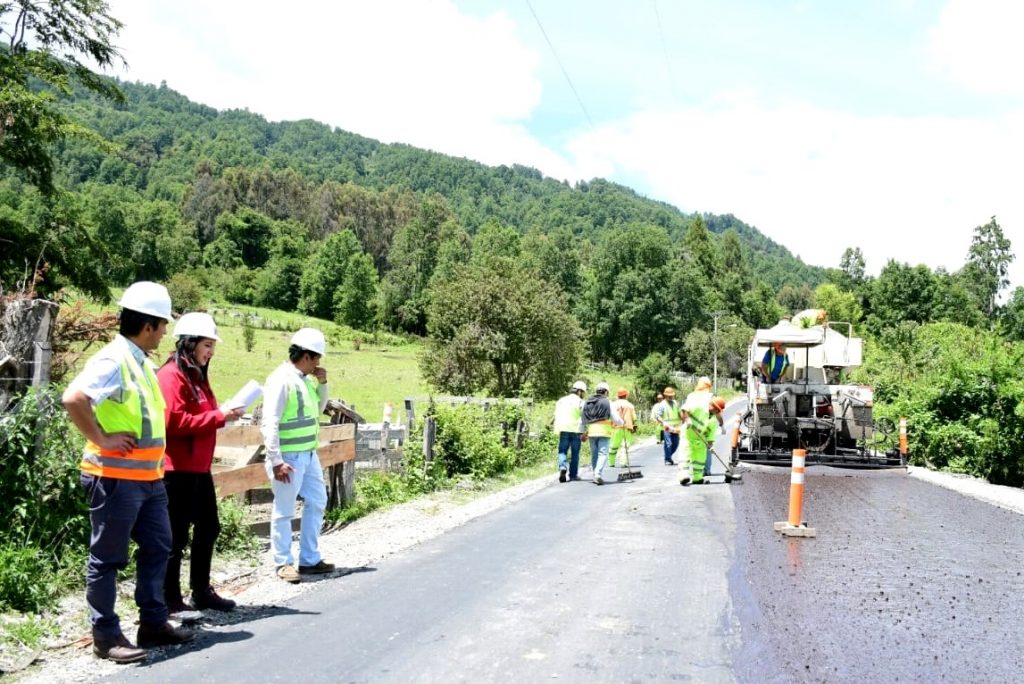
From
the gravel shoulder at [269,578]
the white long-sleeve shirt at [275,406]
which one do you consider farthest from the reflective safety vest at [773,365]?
the white long-sleeve shirt at [275,406]

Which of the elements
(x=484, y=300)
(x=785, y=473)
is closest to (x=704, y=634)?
(x=785, y=473)

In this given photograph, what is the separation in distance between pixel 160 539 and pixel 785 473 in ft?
41.6

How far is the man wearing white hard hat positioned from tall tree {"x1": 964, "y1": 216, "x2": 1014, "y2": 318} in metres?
93.1

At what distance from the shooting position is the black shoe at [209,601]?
237 inches

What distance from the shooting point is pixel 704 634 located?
18.4 ft

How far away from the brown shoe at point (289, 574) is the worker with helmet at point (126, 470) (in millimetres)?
1701

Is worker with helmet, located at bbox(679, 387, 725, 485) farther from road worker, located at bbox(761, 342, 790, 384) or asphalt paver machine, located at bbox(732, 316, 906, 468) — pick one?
road worker, located at bbox(761, 342, 790, 384)

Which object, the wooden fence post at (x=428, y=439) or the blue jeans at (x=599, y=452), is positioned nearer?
the wooden fence post at (x=428, y=439)

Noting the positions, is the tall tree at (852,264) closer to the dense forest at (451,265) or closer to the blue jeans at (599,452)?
the dense forest at (451,265)

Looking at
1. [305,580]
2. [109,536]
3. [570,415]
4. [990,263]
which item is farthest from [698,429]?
[990,263]

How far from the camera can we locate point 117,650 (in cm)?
487

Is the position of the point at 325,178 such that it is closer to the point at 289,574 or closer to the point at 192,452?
the point at 289,574

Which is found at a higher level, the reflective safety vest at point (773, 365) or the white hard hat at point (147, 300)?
the reflective safety vest at point (773, 365)

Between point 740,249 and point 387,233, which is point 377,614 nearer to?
point 387,233
